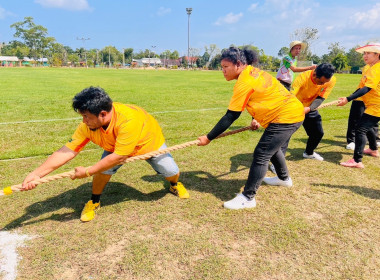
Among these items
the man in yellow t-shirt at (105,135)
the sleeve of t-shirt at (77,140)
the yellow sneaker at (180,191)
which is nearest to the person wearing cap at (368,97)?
the yellow sneaker at (180,191)

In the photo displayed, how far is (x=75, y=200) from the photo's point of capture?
3.48 metres

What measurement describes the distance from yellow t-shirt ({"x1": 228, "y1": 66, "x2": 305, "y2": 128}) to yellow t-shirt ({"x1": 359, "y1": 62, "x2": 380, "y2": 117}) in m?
1.85

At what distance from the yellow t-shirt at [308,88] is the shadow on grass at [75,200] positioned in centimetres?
259

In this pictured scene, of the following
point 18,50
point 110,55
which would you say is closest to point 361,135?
point 18,50

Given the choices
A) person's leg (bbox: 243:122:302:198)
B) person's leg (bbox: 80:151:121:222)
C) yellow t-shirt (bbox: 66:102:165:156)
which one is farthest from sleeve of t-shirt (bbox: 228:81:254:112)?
person's leg (bbox: 80:151:121:222)

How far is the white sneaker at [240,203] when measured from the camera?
3.29 m

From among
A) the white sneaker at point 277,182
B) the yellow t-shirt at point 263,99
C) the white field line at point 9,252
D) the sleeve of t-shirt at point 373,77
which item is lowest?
the white field line at point 9,252

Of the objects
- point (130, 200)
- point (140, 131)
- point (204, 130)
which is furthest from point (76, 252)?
point (204, 130)

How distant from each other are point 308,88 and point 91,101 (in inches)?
132

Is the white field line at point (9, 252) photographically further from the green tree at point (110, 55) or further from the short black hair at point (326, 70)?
the green tree at point (110, 55)

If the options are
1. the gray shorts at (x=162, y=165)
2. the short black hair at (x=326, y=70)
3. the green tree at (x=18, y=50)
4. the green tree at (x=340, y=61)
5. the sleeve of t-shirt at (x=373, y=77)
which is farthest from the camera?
the green tree at (x=18, y=50)

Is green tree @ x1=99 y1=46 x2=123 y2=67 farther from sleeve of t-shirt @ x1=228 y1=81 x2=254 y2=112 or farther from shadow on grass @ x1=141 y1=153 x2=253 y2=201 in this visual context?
sleeve of t-shirt @ x1=228 y1=81 x2=254 y2=112

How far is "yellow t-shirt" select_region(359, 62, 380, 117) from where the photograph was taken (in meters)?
4.27

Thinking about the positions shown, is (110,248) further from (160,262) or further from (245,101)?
(245,101)
